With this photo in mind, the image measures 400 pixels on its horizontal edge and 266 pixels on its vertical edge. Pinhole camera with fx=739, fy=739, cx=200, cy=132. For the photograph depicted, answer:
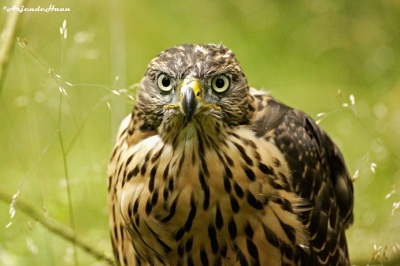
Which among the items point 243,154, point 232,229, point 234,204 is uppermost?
point 243,154

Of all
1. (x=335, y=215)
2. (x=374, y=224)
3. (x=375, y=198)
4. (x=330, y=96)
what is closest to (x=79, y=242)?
(x=335, y=215)

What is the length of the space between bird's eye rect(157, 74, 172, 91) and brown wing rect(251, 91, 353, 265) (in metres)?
0.49

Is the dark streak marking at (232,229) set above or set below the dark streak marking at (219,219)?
below

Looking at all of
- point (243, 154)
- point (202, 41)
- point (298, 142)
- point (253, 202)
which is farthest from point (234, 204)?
point (202, 41)

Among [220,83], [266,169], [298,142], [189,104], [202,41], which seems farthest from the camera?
[202,41]

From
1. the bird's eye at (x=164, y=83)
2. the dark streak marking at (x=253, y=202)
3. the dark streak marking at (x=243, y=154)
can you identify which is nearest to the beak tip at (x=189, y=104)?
the bird's eye at (x=164, y=83)

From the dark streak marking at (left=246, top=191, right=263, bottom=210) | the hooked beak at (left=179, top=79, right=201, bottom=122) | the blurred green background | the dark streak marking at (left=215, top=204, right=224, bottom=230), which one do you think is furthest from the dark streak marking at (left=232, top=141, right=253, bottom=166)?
the blurred green background

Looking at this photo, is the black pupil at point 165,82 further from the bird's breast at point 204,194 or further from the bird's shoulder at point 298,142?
the bird's shoulder at point 298,142

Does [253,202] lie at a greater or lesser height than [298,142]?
lesser

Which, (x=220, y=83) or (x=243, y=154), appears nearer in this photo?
(x=220, y=83)

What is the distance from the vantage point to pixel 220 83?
3.17 metres

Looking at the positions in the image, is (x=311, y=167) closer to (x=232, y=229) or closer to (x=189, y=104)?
(x=232, y=229)

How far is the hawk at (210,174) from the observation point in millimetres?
3170

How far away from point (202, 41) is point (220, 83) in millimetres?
4067
